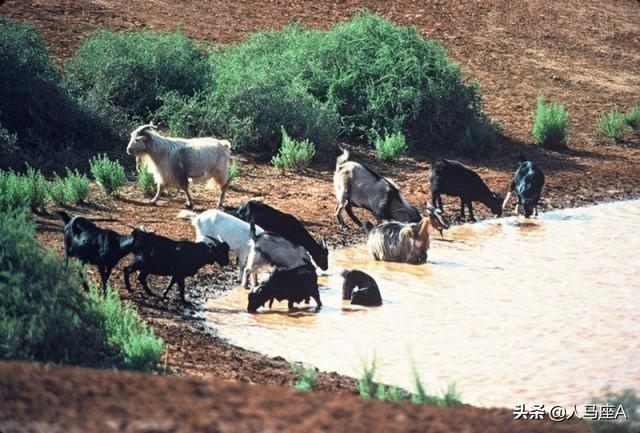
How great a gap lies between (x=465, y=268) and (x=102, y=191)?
4.89 meters

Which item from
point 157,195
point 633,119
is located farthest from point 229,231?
point 633,119

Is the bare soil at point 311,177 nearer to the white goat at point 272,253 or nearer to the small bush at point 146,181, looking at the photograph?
the small bush at point 146,181

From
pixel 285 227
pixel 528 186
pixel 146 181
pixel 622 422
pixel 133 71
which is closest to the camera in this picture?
pixel 622 422

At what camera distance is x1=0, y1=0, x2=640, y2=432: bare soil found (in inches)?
258

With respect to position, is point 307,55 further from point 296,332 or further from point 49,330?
point 49,330

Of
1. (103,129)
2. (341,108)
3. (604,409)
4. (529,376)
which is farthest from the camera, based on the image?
(341,108)

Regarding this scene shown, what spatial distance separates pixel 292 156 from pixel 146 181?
8.56 feet

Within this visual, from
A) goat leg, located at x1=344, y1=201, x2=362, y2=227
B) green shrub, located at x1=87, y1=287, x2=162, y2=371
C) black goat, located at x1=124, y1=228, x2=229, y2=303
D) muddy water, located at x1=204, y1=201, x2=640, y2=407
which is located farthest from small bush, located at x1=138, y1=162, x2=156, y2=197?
green shrub, located at x1=87, y1=287, x2=162, y2=371

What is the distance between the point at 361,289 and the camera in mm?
11664

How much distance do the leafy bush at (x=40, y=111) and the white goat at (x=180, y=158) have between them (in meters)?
2.57

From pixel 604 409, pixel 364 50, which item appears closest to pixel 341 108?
pixel 364 50

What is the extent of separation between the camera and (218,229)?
11938 millimetres

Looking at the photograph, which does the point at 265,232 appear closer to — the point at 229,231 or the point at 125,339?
the point at 229,231

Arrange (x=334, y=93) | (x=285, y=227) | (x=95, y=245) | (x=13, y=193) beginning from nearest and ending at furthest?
(x=95, y=245) < (x=285, y=227) < (x=13, y=193) < (x=334, y=93)
